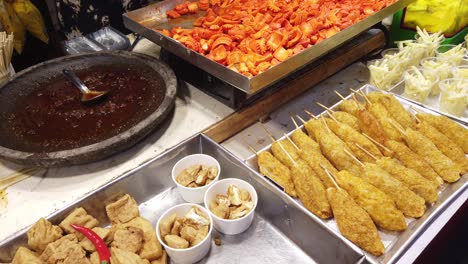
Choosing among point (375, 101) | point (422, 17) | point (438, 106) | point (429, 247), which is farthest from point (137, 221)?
point (422, 17)

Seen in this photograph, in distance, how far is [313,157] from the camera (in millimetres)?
2211

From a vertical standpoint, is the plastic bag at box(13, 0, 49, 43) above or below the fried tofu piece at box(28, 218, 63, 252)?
above

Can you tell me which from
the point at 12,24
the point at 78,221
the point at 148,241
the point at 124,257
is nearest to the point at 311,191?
the point at 148,241

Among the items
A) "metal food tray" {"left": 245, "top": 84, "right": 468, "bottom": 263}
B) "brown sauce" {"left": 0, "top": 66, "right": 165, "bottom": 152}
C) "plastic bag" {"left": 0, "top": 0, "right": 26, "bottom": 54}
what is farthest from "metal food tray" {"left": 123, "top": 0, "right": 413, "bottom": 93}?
"plastic bag" {"left": 0, "top": 0, "right": 26, "bottom": 54}

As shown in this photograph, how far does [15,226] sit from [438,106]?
9.71 ft

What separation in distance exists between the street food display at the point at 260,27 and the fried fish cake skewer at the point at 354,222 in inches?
38.0

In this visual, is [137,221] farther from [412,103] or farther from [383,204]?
[412,103]

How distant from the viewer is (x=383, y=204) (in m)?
1.89

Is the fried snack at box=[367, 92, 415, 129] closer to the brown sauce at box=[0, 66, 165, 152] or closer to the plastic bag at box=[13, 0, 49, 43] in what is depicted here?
the brown sauce at box=[0, 66, 165, 152]

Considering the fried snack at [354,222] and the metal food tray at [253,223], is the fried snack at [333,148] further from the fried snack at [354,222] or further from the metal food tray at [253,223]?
the metal food tray at [253,223]

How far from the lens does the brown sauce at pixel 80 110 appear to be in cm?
222

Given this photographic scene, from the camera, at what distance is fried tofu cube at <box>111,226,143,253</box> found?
1.81 meters

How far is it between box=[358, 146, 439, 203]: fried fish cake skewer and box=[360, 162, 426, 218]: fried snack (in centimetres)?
5

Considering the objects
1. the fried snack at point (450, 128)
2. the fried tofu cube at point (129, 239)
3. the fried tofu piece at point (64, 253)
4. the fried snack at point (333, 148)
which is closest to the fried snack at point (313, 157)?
the fried snack at point (333, 148)
